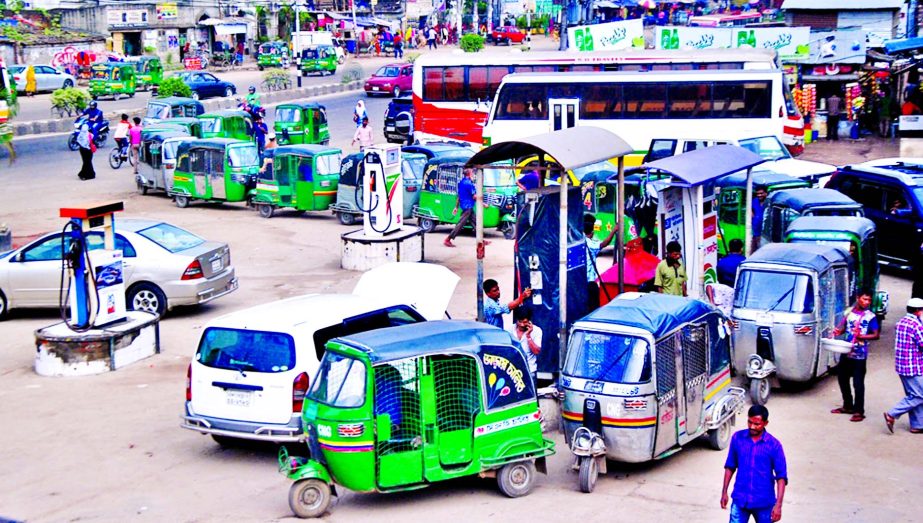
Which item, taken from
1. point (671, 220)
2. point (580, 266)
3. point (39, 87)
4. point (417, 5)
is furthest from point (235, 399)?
point (417, 5)

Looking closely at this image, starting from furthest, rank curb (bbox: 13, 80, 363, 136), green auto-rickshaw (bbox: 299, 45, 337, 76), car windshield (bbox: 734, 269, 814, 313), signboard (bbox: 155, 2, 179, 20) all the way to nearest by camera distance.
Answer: signboard (bbox: 155, 2, 179, 20)
green auto-rickshaw (bbox: 299, 45, 337, 76)
curb (bbox: 13, 80, 363, 136)
car windshield (bbox: 734, 269, 814, 313)

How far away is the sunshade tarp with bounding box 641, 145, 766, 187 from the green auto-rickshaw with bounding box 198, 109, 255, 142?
65.2ft

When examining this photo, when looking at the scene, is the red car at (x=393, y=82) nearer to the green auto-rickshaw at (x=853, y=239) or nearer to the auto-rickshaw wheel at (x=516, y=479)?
the green auto-rickshaw at (x=853, y=239)

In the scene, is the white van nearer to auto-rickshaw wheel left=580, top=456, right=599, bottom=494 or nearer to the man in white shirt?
the man in white shirt

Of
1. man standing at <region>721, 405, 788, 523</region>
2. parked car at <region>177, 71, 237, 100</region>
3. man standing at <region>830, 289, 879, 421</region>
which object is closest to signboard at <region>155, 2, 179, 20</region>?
parked car at <region>177, 71, 237, 100</region>

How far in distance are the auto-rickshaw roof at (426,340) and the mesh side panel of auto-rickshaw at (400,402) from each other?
10 cm

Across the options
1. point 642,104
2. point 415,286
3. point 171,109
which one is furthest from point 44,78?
point 415,286

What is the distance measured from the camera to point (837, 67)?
132ft

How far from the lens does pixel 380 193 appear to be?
20828 mm

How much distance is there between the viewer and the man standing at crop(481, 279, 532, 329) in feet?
43.7

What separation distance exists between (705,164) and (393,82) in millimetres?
41917

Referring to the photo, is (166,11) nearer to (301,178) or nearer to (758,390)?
(301,178)

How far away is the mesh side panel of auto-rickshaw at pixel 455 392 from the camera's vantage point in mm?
9984

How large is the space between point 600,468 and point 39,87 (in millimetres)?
50010
